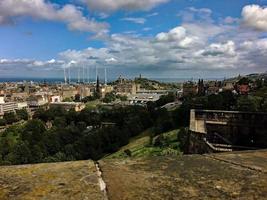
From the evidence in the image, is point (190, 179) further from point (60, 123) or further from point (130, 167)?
point (60, 123)

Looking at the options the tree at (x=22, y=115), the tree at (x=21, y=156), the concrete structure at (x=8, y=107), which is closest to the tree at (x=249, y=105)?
the tree at (x=21, y=156)

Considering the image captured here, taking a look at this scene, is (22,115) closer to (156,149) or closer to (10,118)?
(10,118)

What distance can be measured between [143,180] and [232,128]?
328 inches

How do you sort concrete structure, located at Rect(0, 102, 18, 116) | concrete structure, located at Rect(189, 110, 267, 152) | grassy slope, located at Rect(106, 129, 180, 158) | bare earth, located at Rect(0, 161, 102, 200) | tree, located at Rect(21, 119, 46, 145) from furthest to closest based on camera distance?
concrete structure, located at Rect(0, 102, 18, 116) < tree, located at Rect(21, 119, 46, 145) < grassy slope, located at Rect(106, 129, 180, 158) < concrete structure, located at Rect(189, 110, 267, 152) < bare earth, located at Rect(0, 161, 102, 200)

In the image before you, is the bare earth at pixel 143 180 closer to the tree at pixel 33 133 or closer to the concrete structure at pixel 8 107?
the tree at pixel 33 133

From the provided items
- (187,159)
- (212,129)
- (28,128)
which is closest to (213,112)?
(212,129)

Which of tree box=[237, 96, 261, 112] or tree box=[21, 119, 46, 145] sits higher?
tree box=[237, 96, 261, 112]

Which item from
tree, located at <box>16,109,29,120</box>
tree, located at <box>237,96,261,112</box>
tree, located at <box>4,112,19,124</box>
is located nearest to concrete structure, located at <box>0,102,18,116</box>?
tree, located at <box>16,109,29,120</box>

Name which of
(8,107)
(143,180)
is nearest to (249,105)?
(143,180)

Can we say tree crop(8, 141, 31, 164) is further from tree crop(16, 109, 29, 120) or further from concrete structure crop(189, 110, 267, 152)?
tree crop(16, 109, 29, 120)

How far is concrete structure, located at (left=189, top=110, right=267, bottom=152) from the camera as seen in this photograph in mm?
9273

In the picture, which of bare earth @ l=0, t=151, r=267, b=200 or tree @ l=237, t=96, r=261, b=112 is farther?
tree @ l=237, t=96, r=261, b=112

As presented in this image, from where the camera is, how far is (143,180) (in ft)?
7.11

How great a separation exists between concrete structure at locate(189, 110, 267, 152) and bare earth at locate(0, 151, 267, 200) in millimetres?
6348
